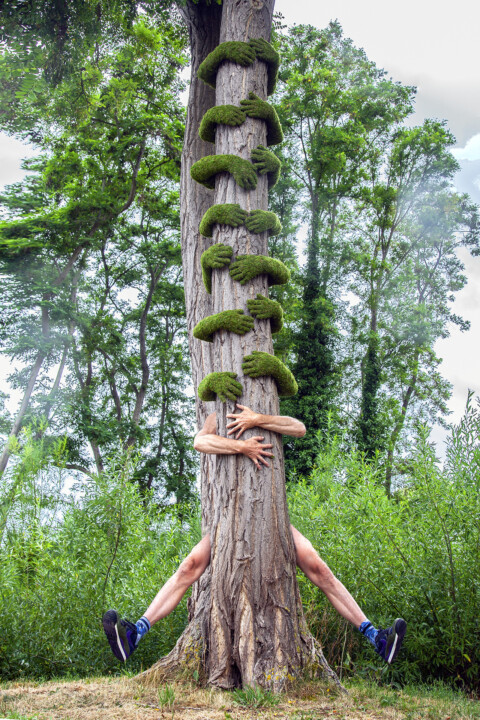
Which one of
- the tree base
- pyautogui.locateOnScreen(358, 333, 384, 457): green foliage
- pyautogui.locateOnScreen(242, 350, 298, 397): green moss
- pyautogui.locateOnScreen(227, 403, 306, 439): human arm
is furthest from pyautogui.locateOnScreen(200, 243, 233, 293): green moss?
pyautogui.locateOnScreen(358, 333, 384, 457): green foliage

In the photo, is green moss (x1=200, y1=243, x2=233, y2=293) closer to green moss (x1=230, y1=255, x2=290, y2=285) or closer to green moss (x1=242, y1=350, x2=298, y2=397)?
green moss (x1=230, y1=255, x2=290, y2=285)

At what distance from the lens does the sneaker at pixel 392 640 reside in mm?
3307

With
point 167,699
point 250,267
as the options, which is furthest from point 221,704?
point 250,267

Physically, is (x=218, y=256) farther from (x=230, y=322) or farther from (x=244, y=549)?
(x=244, y=549)

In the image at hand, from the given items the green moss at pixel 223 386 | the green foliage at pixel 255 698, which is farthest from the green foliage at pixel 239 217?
the green foliage at pixel 255 698

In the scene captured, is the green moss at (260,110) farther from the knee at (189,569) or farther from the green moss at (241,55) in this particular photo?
the knee at (189,569)

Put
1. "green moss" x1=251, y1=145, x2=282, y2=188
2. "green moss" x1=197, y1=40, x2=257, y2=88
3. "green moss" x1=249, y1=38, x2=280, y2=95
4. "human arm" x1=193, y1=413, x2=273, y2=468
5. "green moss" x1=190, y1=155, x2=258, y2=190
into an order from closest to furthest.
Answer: "human arm" x1=193, y1=413, x2=273, y2=468, "green moss" x1=190, y1=155, x2=258, y2=190, "green moss" x1=251, y1=145, x2=282, y2=188, "green moss" x1=197, y1=40, x2=257, y2=88, "green moss" x1=249, y1=38, x2=280, y2=95

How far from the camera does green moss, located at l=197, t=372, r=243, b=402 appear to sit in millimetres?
3824

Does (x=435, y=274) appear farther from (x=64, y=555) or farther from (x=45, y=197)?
(x=64, y=555)

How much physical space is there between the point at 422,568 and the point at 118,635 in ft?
7.83

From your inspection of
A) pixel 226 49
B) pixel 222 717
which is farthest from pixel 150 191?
pixel 222 717

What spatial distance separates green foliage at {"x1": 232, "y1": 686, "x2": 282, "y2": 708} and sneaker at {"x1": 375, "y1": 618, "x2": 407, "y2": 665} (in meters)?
0.77

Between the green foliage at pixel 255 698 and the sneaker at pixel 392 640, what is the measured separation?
768 mm

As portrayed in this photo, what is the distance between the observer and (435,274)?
22.6m
